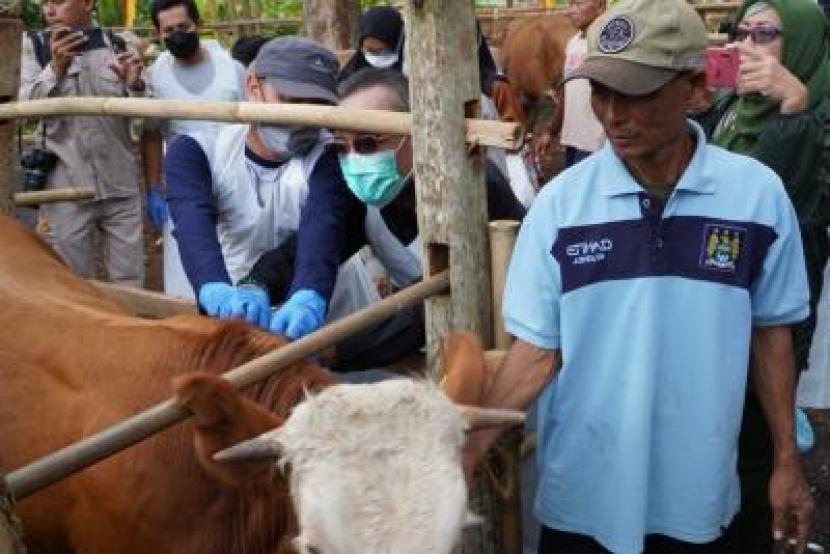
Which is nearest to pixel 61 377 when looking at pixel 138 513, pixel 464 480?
pixel 138 513

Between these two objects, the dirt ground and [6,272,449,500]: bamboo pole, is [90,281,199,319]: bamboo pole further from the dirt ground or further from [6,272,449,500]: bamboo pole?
the dirt ground

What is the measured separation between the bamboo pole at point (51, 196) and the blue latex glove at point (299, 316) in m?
2.55

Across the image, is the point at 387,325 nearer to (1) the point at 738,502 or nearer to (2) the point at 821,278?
(1) the point at 738,502

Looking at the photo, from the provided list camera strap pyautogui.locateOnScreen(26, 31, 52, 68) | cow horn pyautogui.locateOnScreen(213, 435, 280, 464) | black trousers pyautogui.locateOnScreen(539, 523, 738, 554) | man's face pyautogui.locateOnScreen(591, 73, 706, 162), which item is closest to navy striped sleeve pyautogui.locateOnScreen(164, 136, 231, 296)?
cow horn pyautogui.locateOnScreen(213, 435, 280, 464)

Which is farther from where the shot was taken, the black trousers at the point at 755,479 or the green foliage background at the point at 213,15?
the green foliage background at the point at 213,15

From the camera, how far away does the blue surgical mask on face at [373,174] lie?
3277 mm

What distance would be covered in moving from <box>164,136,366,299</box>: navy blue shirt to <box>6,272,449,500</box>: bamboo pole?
1.95ft

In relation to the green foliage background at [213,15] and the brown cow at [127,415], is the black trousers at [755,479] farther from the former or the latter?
the green foliage background at [213,15]

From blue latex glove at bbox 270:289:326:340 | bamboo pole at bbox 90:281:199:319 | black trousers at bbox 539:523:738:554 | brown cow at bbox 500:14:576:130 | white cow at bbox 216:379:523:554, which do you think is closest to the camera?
white cow at bbox 216:379:523:554

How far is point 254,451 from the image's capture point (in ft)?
6.86

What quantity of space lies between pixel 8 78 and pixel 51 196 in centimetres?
104

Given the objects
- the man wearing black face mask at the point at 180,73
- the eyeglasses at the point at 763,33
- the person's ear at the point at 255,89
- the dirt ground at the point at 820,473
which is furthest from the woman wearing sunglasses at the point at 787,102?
the man wearing black face mask at the point at 180,73

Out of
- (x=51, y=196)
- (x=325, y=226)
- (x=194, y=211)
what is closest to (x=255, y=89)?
(x=194, y=211)

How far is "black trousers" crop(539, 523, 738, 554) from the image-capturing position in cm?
253
